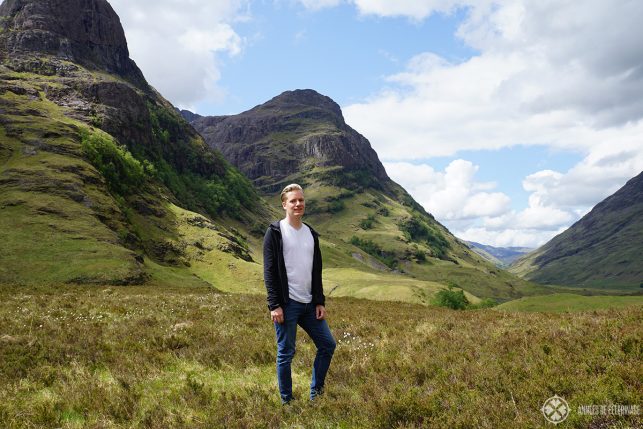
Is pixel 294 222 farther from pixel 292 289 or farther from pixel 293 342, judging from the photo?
pixel 293 342

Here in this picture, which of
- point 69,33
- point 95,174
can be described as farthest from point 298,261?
point 69,33

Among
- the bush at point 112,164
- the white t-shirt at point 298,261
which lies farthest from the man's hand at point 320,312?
the bush at point 112,164

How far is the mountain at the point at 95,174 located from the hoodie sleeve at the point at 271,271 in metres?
39.4

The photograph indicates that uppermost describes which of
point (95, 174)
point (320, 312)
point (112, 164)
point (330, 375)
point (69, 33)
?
point (69, 33)

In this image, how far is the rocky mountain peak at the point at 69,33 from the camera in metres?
149

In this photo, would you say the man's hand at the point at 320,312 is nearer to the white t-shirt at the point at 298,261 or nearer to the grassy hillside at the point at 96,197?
the white t-shirt at the point at 298,261

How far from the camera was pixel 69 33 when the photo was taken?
534ft

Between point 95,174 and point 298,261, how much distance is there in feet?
267

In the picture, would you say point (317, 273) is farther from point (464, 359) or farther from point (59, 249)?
point (59, 249)

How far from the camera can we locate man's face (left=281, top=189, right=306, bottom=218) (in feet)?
23.4

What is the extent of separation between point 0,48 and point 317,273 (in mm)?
188674

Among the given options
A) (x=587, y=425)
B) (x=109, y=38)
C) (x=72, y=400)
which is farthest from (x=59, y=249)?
(x=109, y=38)

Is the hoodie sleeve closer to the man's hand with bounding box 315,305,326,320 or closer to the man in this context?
the man

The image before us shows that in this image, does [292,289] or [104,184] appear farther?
[104,184]
